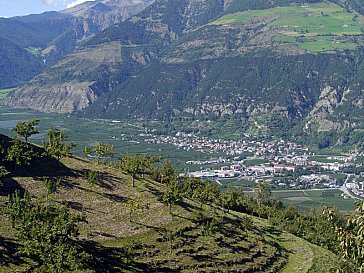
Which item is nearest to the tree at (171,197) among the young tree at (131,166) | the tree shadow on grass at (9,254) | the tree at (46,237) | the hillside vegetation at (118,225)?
the hillside vegetation at (118,225)

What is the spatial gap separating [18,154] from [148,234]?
1176 inches

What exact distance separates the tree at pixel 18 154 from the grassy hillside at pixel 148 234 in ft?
6.40

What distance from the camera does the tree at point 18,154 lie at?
308ft

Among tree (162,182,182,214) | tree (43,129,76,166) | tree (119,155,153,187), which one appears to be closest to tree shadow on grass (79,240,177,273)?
tree (162,182,182,214)

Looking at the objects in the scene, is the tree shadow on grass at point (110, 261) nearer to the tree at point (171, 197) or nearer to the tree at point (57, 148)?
the tree at point (171, 197)

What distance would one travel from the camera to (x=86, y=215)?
85438 millimetres

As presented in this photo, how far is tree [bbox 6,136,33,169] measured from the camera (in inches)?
Answer: 3700

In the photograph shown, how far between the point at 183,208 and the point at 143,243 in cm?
1887

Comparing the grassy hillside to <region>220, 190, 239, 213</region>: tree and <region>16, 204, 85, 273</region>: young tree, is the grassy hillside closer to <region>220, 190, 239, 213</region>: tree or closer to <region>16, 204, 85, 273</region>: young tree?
<region>16, 204, 85, 273</region>: young tree

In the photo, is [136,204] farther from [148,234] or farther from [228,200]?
[228,200]

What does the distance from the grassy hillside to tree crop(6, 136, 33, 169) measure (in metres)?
1.95

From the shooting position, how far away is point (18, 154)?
95000 millimetres

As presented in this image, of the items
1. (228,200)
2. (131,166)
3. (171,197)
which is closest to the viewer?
(171,197)

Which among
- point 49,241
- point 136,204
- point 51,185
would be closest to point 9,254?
point 49,241
